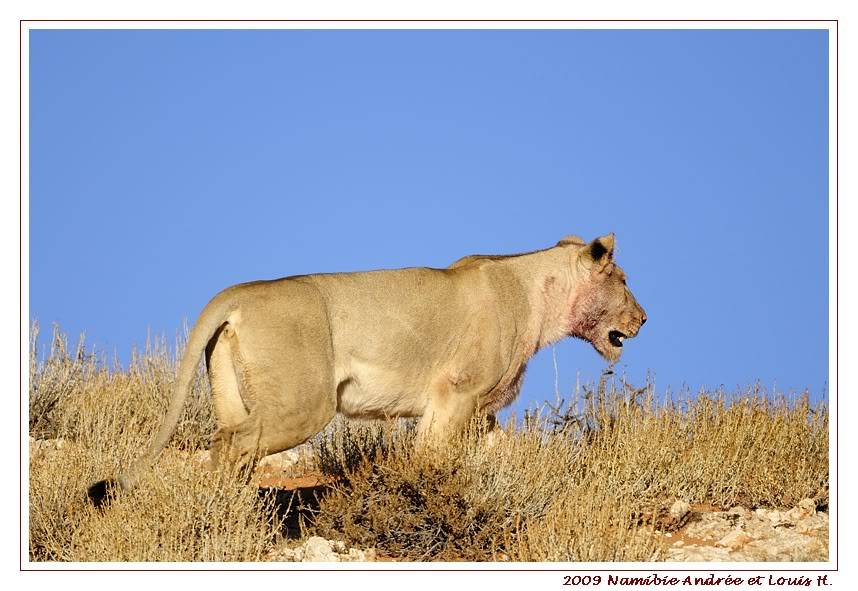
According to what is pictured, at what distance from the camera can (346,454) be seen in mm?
11953

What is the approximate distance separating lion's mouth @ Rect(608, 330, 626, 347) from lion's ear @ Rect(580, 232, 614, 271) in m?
0.73

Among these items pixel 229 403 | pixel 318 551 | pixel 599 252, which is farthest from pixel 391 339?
pixel 599 252

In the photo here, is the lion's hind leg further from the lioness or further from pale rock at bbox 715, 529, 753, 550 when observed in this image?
pale rock at bbox 715, 529, 753, 550

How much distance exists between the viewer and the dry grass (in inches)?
341

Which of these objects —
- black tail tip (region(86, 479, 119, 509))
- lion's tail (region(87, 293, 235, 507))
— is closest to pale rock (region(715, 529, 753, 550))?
lion's tail (region(87, 293, 235, 507))

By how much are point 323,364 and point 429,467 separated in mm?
1178

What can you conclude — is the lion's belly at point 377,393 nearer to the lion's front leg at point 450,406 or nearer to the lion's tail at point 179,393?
the lion's front leg at point 450,406

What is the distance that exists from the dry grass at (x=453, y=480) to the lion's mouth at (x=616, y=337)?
0.65 meters

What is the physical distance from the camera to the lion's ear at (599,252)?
37.7 ft

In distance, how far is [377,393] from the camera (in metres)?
9.99
